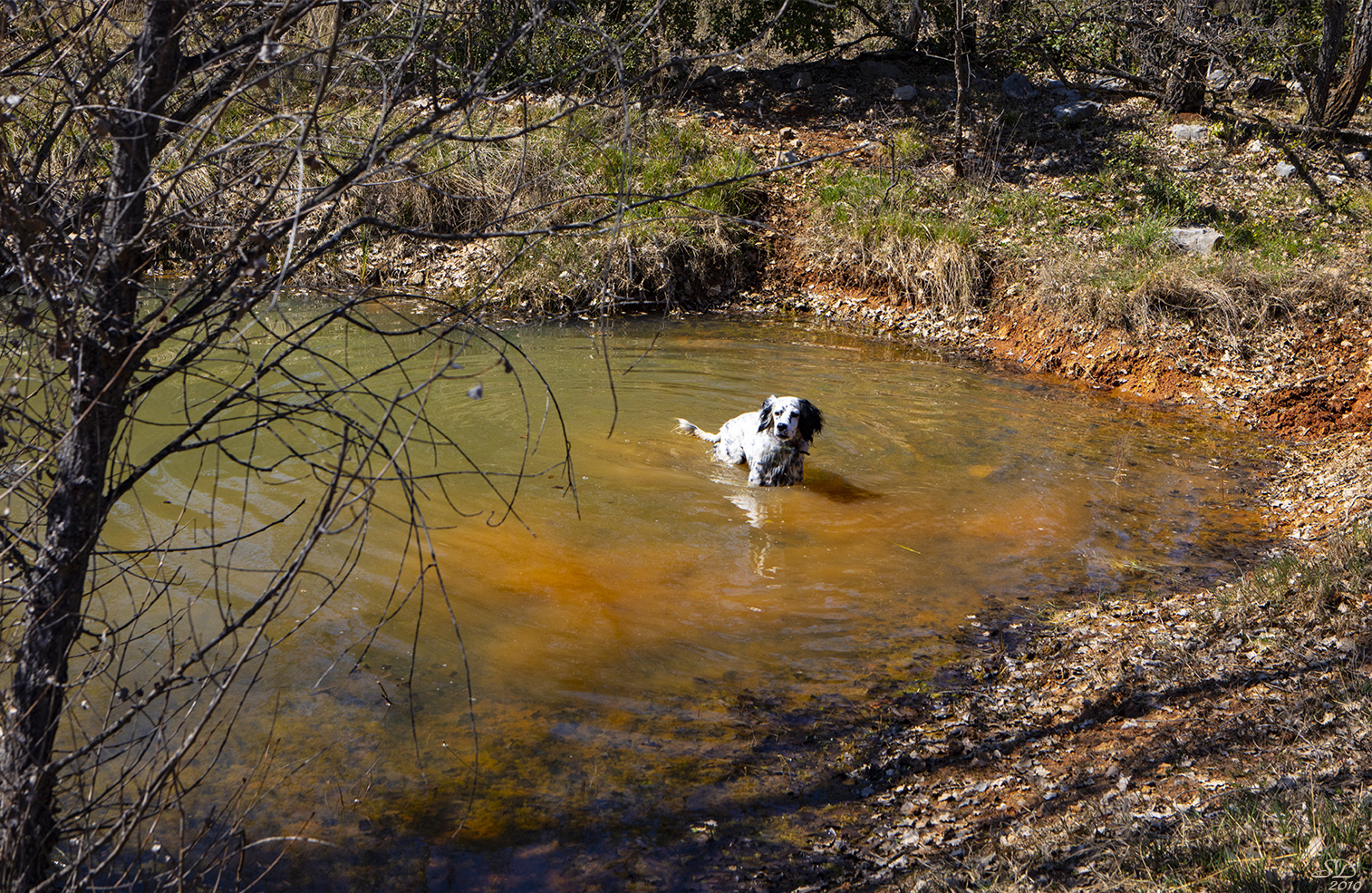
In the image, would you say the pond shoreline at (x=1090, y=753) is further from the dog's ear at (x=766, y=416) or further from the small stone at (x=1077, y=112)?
the small stone at (x=1077, y=112)

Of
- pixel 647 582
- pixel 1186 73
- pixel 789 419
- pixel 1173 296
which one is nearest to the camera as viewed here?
pixel 647 582

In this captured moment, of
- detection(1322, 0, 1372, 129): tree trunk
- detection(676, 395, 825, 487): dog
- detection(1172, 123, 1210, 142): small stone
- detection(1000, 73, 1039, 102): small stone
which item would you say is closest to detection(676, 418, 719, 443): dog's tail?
detection(676, 395, 825, 487): dog

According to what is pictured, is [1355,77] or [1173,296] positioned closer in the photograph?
[1173,296]

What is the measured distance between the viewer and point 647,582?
591 cm

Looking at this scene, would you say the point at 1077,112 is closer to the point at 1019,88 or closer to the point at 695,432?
the point at 1019,88

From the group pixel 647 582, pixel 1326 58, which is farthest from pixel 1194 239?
pixel 647 582

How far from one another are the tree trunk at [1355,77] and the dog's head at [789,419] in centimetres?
1120

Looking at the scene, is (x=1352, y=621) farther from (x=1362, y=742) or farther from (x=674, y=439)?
(x=674, y=439)

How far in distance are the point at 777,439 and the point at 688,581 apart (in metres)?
1.76

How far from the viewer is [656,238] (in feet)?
41.6

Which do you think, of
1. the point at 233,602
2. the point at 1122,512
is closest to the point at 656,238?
the point at 1122,512

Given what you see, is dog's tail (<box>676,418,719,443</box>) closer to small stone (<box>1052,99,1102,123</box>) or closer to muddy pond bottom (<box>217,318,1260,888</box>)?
muddy pond bottom (<box>217,318,1260,888</box>)

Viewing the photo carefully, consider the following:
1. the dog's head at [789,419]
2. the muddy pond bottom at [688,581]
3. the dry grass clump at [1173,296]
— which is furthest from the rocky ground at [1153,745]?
the dry grass clump at [1173,296]

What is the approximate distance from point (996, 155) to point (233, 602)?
13046 millimetres
